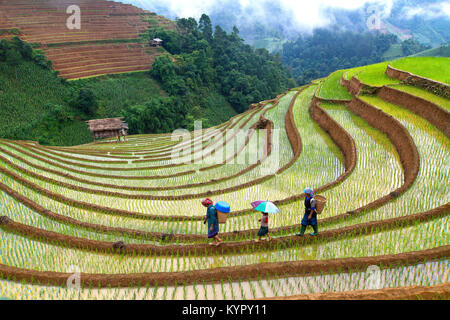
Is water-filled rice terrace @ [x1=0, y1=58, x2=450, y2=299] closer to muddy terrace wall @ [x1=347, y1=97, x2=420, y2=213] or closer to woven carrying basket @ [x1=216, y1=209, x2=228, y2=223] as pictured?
muddy terrace wall @ [x1=347, y1=97, x2=420, y2=213]

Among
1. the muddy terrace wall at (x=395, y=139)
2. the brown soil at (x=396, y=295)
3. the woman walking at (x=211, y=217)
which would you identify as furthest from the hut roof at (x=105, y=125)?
the brown soil at (x=396, y=295)

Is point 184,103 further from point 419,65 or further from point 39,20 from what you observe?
point 419,65

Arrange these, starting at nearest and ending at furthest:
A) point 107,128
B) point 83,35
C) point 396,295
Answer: point 396,295, point 107,128, point 83,35

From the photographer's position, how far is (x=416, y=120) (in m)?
10.5

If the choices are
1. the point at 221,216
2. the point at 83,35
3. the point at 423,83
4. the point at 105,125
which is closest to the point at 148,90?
the point at 105,125

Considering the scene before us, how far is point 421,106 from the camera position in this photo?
36.0ft

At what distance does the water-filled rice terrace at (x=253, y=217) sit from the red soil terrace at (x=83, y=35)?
2482cm

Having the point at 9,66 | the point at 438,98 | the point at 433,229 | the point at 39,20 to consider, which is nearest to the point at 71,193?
the point at 433,229

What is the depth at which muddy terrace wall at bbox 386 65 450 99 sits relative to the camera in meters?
11.3

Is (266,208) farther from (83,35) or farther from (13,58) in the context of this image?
(83,35)

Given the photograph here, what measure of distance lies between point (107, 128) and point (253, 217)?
67.9 feet

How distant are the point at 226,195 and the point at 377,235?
4454mm

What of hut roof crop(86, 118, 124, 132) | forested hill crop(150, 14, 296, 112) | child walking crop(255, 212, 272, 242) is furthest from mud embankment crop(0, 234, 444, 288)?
forested hill crop(150, 14, 296, 112)

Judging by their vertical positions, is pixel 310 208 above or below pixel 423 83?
below
